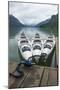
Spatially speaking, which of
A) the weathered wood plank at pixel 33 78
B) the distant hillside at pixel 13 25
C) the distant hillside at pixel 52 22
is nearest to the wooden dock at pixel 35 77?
the weathered wood plank at pixel 33 78

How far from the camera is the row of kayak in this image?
1.65 meters

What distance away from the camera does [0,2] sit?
5.29ft

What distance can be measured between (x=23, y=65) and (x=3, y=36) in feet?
1.07

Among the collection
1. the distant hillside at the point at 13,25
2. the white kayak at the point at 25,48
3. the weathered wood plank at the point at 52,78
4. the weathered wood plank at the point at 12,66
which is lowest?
the weathered wood plank at the point at 52,78

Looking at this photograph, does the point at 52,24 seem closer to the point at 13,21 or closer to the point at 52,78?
the point at 13,21

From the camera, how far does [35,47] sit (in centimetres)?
167

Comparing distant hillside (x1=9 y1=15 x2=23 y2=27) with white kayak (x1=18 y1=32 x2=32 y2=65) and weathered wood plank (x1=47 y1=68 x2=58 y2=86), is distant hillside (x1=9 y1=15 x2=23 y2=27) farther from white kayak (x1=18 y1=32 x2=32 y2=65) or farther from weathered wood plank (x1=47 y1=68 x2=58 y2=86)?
weathered wood plank (x1=47 y1=68 x2=58 y2=86)

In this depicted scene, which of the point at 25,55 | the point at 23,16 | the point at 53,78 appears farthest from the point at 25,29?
the point at 53,78

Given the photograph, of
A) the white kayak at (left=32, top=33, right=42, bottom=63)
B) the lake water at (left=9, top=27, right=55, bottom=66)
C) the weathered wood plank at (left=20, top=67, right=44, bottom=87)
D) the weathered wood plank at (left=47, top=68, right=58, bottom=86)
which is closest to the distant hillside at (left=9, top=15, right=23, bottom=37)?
the lake water at (left=9, top=27, right=55, bottom=66)

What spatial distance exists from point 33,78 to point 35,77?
22 millimetres

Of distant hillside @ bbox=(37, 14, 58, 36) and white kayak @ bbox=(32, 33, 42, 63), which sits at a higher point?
distant hillside @ bbox=(37, 14, 58, 36)

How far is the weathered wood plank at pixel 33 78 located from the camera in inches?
64.4

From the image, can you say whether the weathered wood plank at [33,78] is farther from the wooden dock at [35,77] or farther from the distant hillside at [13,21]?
the distant hillside at [13,21]

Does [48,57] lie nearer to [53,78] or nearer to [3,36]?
[53,78]
